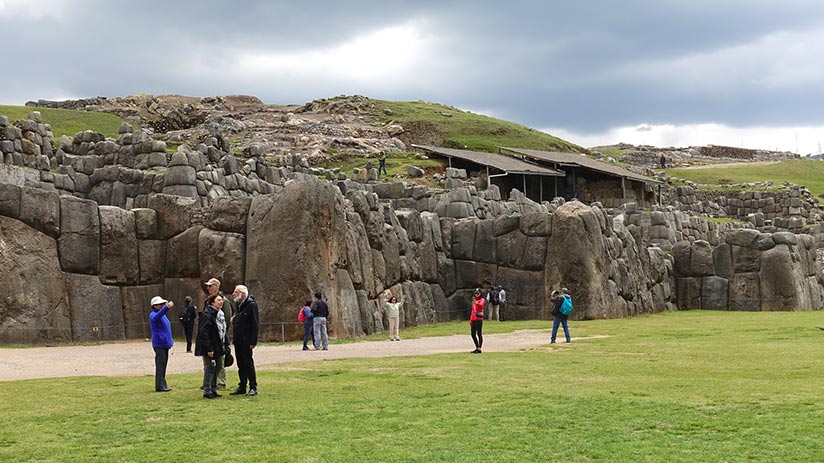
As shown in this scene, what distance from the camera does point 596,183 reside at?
84.4 meters

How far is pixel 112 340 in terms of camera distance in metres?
30.7

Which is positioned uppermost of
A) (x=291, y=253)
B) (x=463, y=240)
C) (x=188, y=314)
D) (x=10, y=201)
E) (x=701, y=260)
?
(x=10, y=201)

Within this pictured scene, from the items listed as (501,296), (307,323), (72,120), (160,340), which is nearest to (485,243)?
(501,296)

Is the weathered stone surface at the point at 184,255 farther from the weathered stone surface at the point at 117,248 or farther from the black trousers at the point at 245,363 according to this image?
the black trousers at the point at 245,363

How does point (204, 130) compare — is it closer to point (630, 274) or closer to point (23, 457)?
point (630, 274)

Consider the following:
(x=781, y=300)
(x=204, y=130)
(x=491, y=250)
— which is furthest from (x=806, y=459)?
(x=204, y=130)

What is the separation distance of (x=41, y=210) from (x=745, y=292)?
3426 cm

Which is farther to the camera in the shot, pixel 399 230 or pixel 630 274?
pixel 630 274

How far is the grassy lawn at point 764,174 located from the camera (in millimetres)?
106000

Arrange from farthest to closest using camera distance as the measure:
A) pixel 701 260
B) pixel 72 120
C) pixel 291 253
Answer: pixel 72 120
pixel 701 260
pixel 291 253

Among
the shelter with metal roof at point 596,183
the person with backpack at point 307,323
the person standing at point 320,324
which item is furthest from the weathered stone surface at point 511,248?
the shelter with metal roof at point 596,183

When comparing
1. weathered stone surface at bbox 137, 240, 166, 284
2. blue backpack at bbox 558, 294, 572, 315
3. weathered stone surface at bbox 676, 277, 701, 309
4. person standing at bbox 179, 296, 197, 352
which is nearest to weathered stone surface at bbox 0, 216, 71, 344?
weathered stone surface at bbox 137, 240, 166, 284

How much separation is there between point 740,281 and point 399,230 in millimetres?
19668

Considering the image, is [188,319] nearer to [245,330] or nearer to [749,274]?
[245,330]
